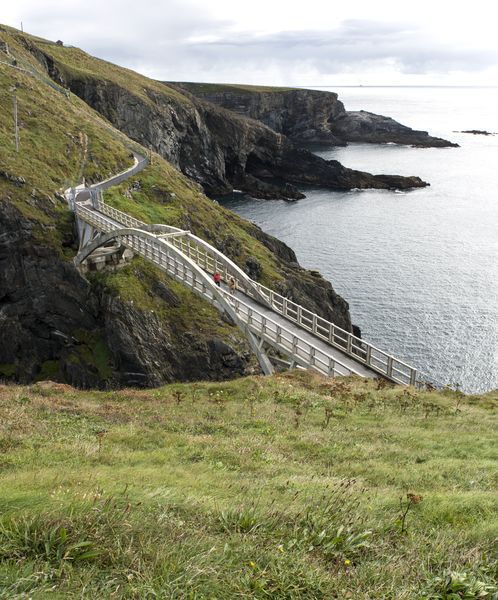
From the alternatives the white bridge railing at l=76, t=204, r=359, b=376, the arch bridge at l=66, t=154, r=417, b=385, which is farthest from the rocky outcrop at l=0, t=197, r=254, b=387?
the white bridge railing at l=76, t=204, r=359, b=376

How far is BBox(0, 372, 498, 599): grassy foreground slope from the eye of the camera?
23.1 feet

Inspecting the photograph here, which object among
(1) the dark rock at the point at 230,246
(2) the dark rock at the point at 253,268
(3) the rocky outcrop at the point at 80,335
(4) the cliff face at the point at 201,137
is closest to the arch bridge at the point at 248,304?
(3) the rocky outcrop at the point at 80,335

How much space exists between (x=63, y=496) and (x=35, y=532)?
140cm

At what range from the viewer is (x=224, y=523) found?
842 cm

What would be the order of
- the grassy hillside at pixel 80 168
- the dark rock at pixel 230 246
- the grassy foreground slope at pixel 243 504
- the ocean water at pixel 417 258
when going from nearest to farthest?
the grassy foreground slope at pixel 243 504 → the grassy hillside at pixel 80 168 → the ocean water at pixel 417 258 → the dark rock at pixel 230 246

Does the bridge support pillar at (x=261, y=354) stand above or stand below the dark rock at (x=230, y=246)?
below

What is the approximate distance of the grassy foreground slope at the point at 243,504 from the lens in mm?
7051

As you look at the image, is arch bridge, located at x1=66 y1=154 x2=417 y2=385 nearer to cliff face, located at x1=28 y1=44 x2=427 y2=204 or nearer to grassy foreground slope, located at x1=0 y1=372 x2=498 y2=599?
grassy foreground slope, located at x1=0 y1=372 x2=498 y2=599

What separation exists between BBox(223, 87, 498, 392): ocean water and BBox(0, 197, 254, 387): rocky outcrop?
910 inches

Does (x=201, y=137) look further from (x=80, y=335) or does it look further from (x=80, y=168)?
(x=80, y=335)

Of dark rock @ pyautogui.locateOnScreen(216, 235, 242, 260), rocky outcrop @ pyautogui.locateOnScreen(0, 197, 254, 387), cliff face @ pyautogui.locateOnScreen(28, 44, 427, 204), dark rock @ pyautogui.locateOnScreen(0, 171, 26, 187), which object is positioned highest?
cliff face @ pyautogui.locateOnScreen(28, 44, 427, 204)

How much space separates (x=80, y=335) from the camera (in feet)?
152

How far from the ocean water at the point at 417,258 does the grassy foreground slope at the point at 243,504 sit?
1574 inches

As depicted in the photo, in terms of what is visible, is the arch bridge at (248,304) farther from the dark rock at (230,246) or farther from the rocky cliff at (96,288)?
the dark rock at (230,246)
